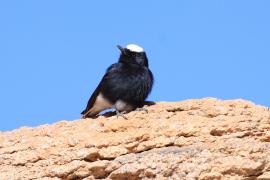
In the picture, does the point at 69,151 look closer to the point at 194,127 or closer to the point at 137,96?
the point at 194,127

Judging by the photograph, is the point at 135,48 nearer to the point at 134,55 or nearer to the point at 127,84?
the point at 134,55

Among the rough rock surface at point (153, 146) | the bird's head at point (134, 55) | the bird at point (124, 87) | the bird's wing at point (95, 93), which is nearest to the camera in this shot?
the rough rock surface at point (153, 146)

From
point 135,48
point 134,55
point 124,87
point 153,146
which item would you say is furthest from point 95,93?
point 153,146

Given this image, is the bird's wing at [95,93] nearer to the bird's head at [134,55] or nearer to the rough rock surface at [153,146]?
the bird's head at [134,55]

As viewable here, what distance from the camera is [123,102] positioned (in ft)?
33.0

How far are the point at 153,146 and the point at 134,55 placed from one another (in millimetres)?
3203

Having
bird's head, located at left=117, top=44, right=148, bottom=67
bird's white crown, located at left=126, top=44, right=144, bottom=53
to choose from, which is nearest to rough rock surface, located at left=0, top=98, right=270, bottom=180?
bird's head, located at left=117, top=44, right=148, bottom=67

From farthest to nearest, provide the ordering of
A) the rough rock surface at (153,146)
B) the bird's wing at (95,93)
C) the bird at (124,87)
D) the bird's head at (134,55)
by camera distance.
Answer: the bird's head at (134,55) → the bird's wing at (95,93) → the bird at (124,87) → the rough rock surface at (153,146)

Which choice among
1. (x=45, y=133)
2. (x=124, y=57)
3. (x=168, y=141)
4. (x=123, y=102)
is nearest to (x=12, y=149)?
(x=45, y=133)

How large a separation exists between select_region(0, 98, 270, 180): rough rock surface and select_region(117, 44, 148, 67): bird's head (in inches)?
89.4

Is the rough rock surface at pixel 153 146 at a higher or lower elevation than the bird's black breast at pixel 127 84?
lower

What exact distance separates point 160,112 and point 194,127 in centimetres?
75

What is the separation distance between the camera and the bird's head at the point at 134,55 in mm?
10594

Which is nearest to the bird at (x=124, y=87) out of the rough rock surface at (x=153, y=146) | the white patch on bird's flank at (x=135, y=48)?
the white patch on bird's flank at (x=135, y=48)
